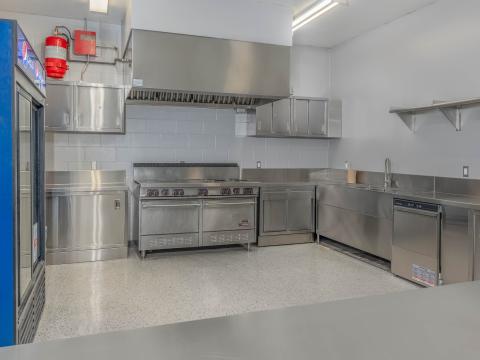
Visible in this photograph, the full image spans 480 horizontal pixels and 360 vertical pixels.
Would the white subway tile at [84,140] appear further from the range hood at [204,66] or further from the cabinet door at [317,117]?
the cabinet door at [317,117]

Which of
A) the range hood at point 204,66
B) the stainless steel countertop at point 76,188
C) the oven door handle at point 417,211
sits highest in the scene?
the range hood at point 204,66

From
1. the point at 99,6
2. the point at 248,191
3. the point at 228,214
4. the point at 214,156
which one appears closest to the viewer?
the point at 99,6

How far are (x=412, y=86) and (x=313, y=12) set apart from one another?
171 cm

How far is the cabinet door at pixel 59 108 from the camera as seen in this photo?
559cm

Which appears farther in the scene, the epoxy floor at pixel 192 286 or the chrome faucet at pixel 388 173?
the chrome faucet at pixel 388 173

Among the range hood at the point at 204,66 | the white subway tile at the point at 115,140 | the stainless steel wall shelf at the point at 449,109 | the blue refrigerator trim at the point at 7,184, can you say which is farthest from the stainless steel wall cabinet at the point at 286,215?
the blue refrigerator trim at the point at 7,184

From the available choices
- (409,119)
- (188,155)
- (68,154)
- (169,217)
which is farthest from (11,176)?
(409,119)

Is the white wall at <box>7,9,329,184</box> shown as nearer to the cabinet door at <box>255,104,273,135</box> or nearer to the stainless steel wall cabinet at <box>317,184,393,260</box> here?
the cabinet door at <box>255,104,273,135</box>

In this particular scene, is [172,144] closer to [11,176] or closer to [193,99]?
[193,99]

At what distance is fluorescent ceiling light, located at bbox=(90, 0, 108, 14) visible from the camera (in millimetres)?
5070

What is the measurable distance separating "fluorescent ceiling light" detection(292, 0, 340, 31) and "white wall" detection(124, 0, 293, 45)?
10.0 inches

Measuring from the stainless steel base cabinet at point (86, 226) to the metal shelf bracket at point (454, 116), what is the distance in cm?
433

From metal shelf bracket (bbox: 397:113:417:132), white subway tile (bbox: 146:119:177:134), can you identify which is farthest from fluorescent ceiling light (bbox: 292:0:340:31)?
white subway tile (bbox: 146:119:177:134)

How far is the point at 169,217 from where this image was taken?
226 inches
